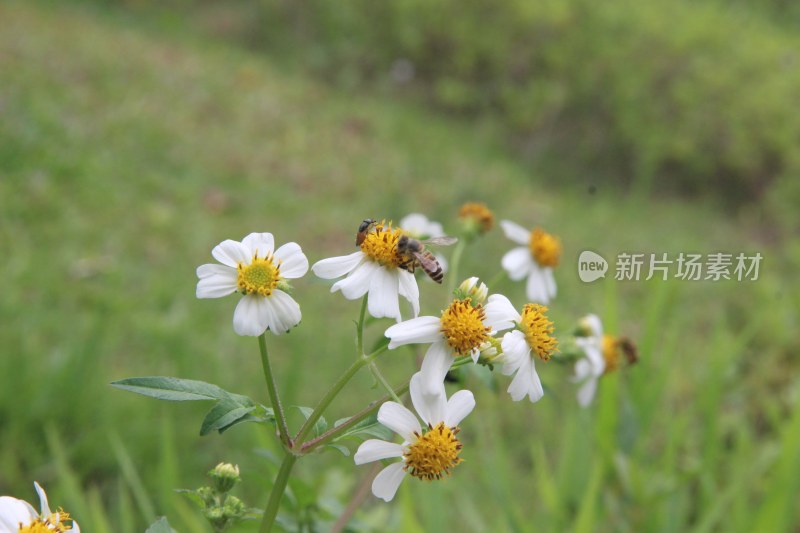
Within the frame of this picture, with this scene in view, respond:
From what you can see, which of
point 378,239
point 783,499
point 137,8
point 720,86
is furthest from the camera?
point 137,8

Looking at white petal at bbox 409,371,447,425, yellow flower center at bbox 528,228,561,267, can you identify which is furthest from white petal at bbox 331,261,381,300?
yellow flower center at bbox 528,228,561,267

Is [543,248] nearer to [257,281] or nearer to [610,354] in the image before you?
[610,354]

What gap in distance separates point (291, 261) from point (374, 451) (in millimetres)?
198

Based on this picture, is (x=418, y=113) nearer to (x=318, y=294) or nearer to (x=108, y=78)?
(x=108, y=78)

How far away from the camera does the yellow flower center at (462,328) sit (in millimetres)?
690

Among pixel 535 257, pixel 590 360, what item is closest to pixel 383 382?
pixel 590 360

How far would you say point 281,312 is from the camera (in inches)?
28.6

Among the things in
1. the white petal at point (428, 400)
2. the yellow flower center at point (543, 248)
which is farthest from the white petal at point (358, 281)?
the yellow flower center at point (543, 248)

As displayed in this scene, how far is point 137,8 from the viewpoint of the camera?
16.9ft

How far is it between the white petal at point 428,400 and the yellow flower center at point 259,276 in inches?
6.2

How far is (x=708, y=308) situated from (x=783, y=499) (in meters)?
2.03

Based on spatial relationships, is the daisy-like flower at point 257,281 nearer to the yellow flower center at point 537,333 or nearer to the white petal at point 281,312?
the white petal at point 281,312

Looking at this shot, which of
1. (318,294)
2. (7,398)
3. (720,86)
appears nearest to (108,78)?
(318,294)

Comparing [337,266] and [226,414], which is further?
[337,266]
